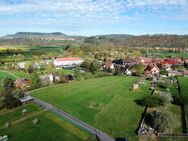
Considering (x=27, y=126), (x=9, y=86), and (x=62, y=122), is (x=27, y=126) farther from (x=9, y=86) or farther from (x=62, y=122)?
(x=9, y=86)

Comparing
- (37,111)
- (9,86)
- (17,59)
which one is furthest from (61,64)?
(37,111)

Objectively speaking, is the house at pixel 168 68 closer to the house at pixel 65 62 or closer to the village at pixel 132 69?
the village at pixel 132 69

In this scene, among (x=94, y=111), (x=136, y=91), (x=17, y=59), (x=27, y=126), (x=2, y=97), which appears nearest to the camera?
(x=27, y=126)

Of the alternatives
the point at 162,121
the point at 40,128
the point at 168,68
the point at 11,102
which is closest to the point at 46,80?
the point at 11,102

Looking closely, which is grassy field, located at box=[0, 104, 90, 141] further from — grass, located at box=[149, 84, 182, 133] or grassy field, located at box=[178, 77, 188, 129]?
grassy field, located at box=[178, 77, 188, 129]

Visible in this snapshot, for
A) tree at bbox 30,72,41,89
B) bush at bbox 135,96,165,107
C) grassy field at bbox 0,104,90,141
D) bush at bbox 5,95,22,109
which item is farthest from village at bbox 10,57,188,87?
bush at bbox 135,96,165,107

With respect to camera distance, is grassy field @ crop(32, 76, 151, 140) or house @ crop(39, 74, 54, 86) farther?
house @ crop(39, 74, 54, 86)
